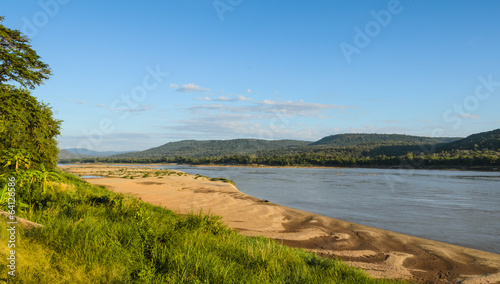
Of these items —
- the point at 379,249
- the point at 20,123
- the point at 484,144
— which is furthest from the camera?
the point at 484,144

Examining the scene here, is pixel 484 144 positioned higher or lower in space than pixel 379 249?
higher

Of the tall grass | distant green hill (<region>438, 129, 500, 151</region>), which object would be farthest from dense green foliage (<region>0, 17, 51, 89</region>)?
distant green hill (<region>438, 129, 500, 151</region>)

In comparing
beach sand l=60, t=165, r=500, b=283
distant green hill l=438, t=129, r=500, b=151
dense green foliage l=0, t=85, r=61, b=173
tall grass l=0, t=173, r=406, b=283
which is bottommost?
beach sand l=60, t=165, r=500, b=283

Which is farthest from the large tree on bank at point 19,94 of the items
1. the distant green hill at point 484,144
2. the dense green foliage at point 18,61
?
the distant green hill at point 484,144

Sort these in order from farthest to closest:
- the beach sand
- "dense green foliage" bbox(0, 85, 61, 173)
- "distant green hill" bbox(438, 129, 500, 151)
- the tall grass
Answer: "distant green hill" bbox(438, 129, 500, 151) < "dense green foliage" bbox(0, 85, 61, 173) < the beach sand < the tall grass

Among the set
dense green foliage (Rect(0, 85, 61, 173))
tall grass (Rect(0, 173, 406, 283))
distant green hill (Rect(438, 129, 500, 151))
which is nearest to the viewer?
tall grass (Rect(0, 173, 406, 283))

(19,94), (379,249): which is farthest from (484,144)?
(19,94)

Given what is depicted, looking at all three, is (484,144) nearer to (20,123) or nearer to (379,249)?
(379,249)

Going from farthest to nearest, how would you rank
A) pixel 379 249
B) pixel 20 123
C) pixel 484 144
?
pixel 484 144 → pixel 20 123 → pixel 379 249

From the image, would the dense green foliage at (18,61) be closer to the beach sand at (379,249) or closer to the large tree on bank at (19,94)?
the large tree on bank at (19,94)

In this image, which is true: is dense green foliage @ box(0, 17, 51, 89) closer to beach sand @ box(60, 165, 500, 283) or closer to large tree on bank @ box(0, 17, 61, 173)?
large tree on bank @ box(0, 17, 61, 173)

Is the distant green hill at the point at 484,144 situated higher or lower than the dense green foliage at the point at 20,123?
higher

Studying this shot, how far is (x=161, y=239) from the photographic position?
7.92 meters

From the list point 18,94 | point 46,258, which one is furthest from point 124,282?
point 18,94
